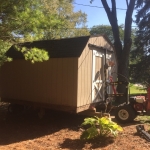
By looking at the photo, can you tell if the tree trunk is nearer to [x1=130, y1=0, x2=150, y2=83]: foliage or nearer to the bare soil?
[x1=130, y1=0, x2=150, y2=83]: foliage

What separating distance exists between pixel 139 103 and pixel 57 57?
3536 millimetres

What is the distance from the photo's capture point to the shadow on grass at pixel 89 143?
5234 mm

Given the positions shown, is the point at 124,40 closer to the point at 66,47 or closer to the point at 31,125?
the point at 66,47

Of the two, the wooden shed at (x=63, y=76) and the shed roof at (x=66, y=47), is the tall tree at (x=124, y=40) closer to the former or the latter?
the wooden shed at (x=63, y=76)

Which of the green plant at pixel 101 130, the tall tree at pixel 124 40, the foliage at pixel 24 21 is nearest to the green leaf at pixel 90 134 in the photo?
the green plant at pixel 101 130

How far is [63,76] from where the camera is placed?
7430mm

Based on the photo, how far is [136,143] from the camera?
525cm

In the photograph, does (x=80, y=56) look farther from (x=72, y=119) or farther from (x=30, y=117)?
(x=30, y=117)

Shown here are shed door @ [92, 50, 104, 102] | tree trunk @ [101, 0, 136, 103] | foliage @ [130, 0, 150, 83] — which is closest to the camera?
shed door @ [92, 50, 104, 102]

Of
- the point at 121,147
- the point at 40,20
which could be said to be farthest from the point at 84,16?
the point at 121,147

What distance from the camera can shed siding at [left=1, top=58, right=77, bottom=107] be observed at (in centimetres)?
725

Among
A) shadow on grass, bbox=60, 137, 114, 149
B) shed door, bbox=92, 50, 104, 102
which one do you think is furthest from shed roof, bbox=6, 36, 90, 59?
shadow on grass, bbox=60, 137, 114, 149

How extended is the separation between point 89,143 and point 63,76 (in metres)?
2.80

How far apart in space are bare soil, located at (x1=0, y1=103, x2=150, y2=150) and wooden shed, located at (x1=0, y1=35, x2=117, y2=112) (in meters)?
0.74
